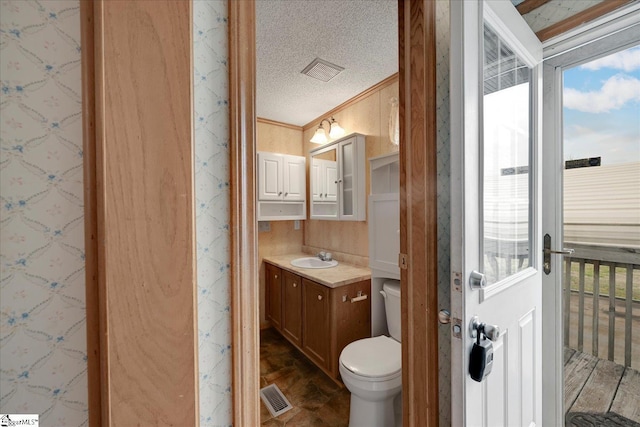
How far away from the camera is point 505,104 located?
40.6 inches

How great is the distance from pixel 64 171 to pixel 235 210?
0.28 meters

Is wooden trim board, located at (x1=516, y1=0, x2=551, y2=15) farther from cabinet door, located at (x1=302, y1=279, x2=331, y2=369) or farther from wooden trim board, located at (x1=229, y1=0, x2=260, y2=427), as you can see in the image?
cabinet door, located at (x1=302, y1=279, x2=331, y2=369)

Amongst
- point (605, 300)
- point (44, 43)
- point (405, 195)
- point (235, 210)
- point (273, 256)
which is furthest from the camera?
point (273, 256)

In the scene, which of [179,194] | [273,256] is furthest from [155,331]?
[273,256]

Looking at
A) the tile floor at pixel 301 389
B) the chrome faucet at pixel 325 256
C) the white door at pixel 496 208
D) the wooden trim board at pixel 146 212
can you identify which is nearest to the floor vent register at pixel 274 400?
the tile floor at pixel 301 389

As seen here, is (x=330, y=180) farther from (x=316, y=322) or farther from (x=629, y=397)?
(x=629, y=397)

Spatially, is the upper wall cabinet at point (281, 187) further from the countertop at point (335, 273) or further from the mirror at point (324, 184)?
the countertop at point (335, 273)

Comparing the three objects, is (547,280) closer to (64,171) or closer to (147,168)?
(147,168)

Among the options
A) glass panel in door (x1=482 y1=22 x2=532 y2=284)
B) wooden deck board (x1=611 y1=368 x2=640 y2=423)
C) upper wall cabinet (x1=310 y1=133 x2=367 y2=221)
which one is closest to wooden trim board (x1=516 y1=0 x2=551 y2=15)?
glass panel in door (x1=482 y1=22 x2=532 y2=284)

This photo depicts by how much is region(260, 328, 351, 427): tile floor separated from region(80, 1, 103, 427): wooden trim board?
1.59m

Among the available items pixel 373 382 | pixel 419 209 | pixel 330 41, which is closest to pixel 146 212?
pixel 419 209

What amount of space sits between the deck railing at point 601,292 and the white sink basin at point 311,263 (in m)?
1.73

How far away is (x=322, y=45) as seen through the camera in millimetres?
1715

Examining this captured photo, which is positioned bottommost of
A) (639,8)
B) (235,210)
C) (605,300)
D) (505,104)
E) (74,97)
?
(605,300)
